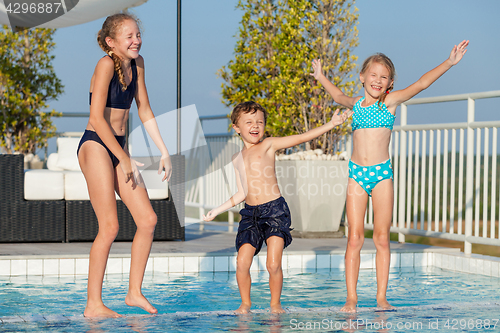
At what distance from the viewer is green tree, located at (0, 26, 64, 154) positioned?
798cm

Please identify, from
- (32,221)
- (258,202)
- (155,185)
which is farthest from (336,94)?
(32,221)

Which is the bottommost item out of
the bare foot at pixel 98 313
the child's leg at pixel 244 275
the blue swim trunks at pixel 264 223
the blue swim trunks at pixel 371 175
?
the bare foot at pixel 98 313

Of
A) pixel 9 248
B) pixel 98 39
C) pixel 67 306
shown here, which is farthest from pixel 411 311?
pixel 9 248

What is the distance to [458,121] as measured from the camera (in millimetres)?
4914

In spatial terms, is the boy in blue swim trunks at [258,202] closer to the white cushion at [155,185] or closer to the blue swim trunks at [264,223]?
the blue swim trunks at [264,223]

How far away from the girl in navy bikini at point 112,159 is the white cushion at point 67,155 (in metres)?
3.69

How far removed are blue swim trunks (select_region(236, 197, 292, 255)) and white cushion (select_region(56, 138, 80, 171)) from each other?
146 inches

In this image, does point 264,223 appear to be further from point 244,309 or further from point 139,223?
point 139,223

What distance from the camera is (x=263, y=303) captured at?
316 centimetres

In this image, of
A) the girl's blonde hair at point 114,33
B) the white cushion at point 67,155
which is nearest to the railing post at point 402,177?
the white cushion at point 67,155

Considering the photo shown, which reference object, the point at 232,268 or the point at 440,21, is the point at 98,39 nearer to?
the point at 232,268

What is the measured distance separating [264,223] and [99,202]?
83 centimetres

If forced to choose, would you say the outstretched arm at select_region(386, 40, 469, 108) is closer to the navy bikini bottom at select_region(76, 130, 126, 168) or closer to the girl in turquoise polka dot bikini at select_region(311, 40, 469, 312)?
the girl in turquoise polka dot bikini at select_region(311, 40, 469, 312)

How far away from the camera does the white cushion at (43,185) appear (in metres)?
4.93
